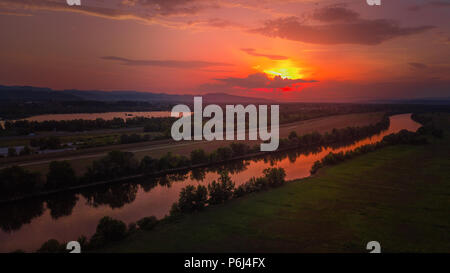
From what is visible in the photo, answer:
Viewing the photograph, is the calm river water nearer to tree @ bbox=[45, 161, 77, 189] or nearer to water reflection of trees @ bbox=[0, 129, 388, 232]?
water reflection of trees @ bbox=[0, 129, 388, 232]

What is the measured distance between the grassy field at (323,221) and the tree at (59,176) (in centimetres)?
→ 1013

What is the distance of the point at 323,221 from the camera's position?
13117 millimetres

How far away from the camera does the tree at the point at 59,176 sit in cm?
1908

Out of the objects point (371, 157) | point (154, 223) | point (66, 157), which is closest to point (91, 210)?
point (154, 223)

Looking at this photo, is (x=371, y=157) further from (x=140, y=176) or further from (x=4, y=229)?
(x=4, y=229)

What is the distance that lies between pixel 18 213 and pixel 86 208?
353cm

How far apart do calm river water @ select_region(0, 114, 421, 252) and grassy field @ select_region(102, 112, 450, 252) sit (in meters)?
3.95

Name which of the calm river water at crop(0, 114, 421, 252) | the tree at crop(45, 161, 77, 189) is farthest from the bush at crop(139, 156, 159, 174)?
the tree at crop(45, 161, 77, 189)

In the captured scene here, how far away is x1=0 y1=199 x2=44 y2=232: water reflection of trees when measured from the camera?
49.1 feet

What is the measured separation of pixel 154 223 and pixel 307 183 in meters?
11.5

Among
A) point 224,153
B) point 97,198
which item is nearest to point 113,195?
point 97,198

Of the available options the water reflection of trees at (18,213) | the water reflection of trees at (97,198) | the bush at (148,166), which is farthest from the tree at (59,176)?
the bush at (148,166)

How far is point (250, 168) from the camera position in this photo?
27.0 metres

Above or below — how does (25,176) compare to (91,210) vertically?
above
